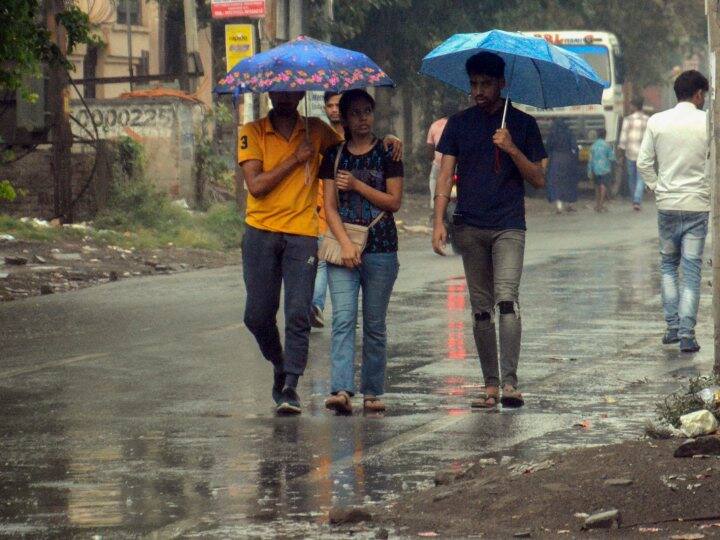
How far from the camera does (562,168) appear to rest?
3058 cm

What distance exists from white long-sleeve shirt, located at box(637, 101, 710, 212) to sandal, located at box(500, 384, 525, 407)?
10.1 feet

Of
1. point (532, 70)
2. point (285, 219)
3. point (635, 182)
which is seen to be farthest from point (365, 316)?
point (635, 182)

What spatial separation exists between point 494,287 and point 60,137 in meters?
14.4

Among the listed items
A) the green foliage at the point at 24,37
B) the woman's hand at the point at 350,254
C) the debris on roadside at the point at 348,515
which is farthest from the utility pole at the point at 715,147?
the green foliage at the point at 24,37

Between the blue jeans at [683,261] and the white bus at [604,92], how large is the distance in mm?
22508

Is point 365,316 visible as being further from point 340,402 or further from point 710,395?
point 710,395

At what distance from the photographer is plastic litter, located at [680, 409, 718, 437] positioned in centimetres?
729

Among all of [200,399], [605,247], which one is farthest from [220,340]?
[605,247]

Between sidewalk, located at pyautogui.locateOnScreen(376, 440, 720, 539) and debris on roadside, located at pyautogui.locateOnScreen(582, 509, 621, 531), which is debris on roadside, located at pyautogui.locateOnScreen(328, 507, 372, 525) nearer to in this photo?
sidewalk, located at pyautogui.locateOnScreen(376, 440, 720, 539)

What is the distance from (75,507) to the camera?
6.38 meters

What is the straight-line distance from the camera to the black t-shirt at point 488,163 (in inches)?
341

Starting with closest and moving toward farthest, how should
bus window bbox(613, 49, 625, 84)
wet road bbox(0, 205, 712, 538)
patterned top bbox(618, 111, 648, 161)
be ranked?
wet road bbox(0, 205, 712, 538) → patterned top bbox(618, 111, 648, 161) → bus window bbox(613, 49, 625, 84)

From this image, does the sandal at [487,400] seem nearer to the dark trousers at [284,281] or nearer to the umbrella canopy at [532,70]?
the dark trousers at [284,281]

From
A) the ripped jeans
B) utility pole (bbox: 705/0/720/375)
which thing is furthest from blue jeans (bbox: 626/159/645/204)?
utility pole (bbox: 705/0/720/375)
